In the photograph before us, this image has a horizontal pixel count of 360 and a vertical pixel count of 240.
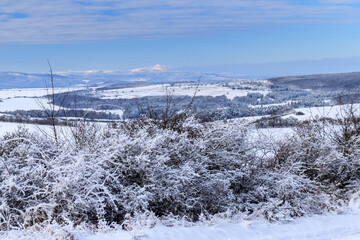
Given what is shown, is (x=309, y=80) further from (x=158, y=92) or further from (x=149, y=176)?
(x=149, y=176)

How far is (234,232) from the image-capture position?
4.45m

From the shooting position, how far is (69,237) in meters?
3.69

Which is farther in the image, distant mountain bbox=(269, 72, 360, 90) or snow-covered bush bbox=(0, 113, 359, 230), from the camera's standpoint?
distant mountain bbox=(269, 72, 360, 90)

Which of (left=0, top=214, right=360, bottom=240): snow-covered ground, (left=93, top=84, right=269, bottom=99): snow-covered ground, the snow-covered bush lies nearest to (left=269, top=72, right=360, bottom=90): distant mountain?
(left=93, top=84, right=269, bottom=99): snow-covered ground

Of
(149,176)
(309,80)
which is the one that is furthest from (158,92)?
(309,80)

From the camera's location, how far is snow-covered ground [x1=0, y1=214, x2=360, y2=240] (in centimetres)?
379

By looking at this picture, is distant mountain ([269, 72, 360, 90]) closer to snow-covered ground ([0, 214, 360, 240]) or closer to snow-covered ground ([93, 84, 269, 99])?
snow-covered ground ([93, 84, 269, 99])

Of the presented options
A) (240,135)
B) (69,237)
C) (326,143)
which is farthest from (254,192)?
(69,237)

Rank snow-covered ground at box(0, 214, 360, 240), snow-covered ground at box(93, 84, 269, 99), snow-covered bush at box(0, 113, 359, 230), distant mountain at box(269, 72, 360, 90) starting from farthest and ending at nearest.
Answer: distant mountain at box(269, 72, 360, 90) → snow-covered ground at box(93, 84, 269, 99) → snow-covered bush at box(0, 113, 359, 230) → snow-covered ground at box(0, 214, 360, 240)

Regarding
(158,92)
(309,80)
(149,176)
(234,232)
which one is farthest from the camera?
(309,80)

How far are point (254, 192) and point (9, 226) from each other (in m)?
3.93

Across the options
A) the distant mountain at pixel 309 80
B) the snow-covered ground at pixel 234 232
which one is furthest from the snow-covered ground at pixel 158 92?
the distant mountain at pixel 309 80

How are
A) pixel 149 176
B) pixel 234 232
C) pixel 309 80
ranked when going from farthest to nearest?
pixel 309 80, pixel 149 176, pixel 234 232

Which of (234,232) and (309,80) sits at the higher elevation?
(309,80)
